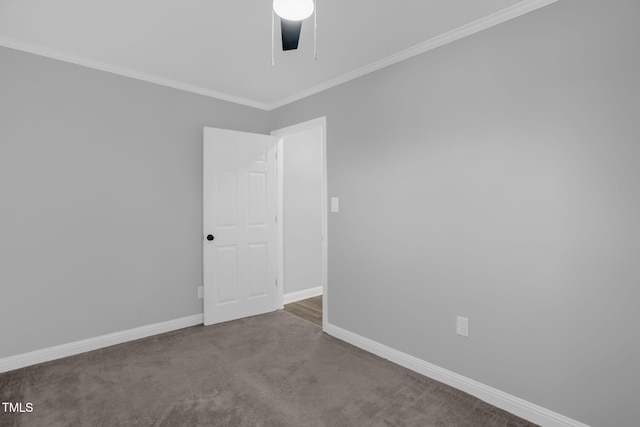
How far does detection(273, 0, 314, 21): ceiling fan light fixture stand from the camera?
4.30 ft

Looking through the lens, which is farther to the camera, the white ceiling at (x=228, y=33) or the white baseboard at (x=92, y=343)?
the white baseboard at (x=92, y=343)

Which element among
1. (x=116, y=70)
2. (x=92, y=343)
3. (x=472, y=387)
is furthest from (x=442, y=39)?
(x=92, y=343)

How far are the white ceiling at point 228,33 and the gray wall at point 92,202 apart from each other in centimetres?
31

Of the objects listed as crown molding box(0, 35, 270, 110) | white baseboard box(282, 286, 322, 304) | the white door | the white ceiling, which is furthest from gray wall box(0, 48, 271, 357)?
white baseboard box(282, 286, 322, 304)

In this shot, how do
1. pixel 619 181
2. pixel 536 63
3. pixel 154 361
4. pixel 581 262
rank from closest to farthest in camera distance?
pixel 619 181, pixel 581 262, pixel 536 63, pixel 154 361

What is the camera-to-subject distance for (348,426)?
1947 millimetres

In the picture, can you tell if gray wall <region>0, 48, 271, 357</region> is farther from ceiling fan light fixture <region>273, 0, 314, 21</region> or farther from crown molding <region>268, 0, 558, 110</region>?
ceiling fan light fixture <region>273, 0, 314, 21</region>

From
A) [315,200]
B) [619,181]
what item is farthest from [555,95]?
[315,200]

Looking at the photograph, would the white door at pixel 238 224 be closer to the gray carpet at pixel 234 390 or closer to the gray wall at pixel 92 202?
the gray wall at pixel 92 202

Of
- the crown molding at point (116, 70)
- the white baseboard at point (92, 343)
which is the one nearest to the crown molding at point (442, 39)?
the crown molding at point (116, 70)

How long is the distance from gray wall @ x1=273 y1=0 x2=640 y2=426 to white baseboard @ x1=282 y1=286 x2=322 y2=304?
1603 mm

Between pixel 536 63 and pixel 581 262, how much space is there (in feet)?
3.92

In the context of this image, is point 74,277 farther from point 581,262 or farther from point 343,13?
point 581,262

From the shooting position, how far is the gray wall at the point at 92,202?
2.58 metres
